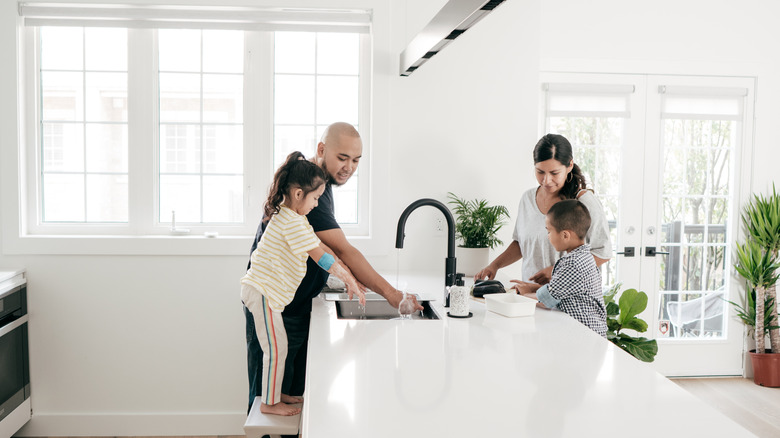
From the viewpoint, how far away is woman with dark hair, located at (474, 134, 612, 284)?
2348 mm

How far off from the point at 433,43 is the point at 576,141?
7.24 feet

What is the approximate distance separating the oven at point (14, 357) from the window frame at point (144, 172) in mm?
262

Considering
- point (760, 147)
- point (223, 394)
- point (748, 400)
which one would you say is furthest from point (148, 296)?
point (760, 147)

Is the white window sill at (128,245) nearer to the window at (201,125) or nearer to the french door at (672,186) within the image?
the window at (201,125)

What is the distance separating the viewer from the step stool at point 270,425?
1.82 meters

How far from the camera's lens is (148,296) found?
323 centimetres

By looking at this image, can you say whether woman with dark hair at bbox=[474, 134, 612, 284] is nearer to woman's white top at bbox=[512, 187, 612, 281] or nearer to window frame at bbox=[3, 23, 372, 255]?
woman's white top at bbox=[512, 187, 612, 281]

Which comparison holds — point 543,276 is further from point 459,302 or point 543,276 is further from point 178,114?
point 178,114

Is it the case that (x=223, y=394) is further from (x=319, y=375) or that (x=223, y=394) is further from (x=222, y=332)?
(x=319, y=375)

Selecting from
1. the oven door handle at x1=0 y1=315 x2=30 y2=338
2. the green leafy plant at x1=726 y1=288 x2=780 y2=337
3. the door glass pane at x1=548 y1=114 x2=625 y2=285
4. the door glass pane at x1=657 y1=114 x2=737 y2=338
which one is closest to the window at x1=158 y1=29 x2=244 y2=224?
the oven door handle at x1=0 y1=315 x2=30 y2=338

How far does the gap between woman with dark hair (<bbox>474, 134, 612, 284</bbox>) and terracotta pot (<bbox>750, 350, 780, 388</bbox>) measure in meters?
2.24

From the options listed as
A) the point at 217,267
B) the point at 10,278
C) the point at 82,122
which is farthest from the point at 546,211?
the point at 10,278

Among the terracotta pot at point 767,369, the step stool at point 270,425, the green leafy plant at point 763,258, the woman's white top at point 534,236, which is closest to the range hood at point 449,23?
the woman's white top at point 534,236

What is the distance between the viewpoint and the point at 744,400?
12.2 ft
